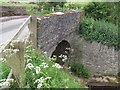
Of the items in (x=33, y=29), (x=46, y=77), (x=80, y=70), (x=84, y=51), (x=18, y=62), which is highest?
(x=18, y=62)

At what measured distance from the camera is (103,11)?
76.5 feet

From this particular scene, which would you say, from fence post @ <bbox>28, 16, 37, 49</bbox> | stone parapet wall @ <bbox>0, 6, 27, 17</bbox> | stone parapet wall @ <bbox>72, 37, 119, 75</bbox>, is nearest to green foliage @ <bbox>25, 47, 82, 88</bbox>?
fence post @ <bbox>28, 16, 37, 49</bbox>

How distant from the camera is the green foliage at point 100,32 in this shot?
1981cm

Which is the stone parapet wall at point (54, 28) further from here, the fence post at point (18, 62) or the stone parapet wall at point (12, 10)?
the fence post at point (18, 62)

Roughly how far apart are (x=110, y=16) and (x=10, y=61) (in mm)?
18328

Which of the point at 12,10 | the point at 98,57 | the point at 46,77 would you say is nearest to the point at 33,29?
the point at 46,77

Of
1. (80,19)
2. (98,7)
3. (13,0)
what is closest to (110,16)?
(98,7)

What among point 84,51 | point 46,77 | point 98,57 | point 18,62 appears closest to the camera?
point 18,62

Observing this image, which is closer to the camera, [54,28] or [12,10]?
[54,28]

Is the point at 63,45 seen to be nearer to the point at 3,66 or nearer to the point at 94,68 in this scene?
the point at 94,68

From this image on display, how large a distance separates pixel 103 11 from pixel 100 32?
360 centimetres

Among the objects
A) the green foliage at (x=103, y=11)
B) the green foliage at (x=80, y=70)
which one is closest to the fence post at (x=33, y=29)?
the green foliage at (x=80, y=70)

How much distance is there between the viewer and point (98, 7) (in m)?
23.3

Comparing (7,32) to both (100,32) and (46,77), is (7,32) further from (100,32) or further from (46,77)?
(46,77)
